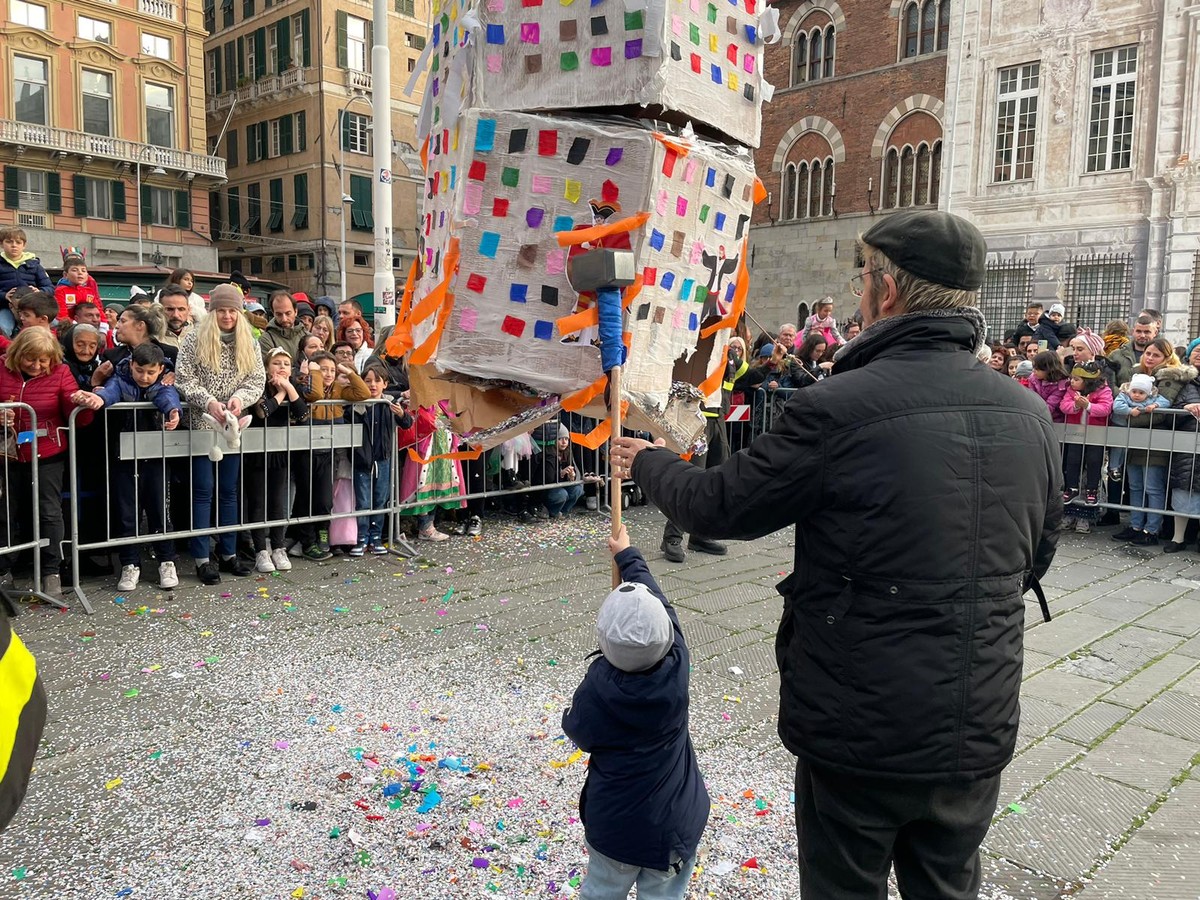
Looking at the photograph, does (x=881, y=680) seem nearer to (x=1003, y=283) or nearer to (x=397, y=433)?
(x=397, y=433)

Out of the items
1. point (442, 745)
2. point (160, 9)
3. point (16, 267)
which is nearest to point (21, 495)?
point (16, 267)

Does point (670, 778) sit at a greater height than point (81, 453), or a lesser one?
lesser

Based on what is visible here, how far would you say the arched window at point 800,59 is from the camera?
28.7 m

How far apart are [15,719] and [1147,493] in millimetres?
9933

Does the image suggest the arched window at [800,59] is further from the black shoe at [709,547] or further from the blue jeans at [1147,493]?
the black shoe at [709,547]

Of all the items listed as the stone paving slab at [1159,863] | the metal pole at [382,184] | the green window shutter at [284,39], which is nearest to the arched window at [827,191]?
the metal pole at [382,184]

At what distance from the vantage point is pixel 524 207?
2.39 meters

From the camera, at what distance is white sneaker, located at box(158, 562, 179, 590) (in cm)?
653

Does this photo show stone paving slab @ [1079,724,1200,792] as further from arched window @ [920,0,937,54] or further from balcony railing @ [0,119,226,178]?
balcony railing @ [0,119,226,178]

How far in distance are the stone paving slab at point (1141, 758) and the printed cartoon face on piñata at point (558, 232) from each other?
116 inches

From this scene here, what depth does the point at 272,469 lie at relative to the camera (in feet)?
24.2

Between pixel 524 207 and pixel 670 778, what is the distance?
1572 millimetres

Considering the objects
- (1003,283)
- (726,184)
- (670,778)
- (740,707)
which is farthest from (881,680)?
(1003,283)

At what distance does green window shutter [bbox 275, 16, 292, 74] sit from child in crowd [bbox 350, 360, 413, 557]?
1431 inches
